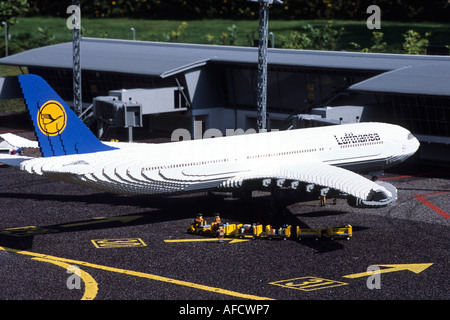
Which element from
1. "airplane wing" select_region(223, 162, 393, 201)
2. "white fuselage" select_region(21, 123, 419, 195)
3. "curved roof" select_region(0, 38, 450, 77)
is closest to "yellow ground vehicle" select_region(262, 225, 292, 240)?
"airplane wing" select_region(223, 162, 393, 201)

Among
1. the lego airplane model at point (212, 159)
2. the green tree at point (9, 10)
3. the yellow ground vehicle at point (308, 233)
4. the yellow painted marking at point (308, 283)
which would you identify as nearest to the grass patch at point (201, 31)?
the green tree at point (9, 10)

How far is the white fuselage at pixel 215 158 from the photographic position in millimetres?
40547

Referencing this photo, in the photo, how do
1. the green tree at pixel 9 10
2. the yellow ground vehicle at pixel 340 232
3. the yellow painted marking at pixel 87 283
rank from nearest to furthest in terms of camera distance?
the yellow painted marking at pixel 87 283
the yellow ground vehicle at pixel 340 232
the green tree at pixel 9 10

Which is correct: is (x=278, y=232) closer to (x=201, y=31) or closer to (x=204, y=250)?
(x=204, y=250)

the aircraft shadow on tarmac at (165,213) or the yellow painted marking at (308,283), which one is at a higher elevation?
the yellow painted marking at (308,283)

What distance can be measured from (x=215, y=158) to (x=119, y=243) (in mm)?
8527

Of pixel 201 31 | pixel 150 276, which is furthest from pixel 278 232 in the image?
pixel 201 31

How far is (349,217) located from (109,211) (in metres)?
16.2

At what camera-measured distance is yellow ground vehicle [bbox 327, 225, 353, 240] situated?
41594 mm

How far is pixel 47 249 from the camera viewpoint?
39750 millimetres

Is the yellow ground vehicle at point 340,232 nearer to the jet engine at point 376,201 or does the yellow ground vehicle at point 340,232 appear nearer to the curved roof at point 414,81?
the jet engine at point 376,201

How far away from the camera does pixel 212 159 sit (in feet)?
147

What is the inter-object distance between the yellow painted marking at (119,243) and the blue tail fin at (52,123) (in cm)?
541
